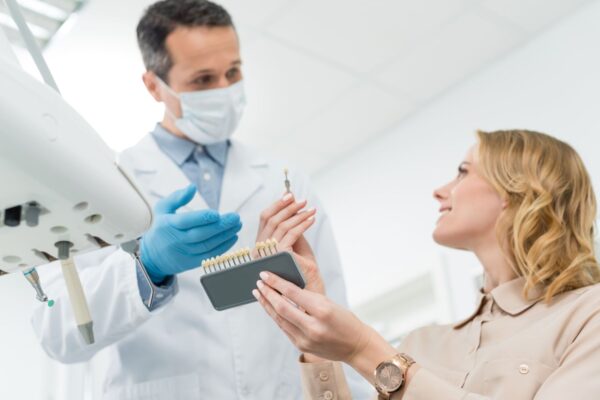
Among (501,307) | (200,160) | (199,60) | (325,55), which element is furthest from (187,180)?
(325,55)

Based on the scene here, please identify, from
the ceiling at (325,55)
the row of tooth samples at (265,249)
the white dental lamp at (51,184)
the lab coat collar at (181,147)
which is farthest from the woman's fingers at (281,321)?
the ceiling at (325,55)

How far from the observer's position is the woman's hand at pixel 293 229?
54.5 inches

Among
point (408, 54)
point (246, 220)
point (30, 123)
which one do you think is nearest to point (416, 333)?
point (246, 220)

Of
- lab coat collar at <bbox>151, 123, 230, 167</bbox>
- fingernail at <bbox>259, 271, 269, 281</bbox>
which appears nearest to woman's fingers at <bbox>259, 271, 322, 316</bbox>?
fingernail at <bbox>259, 271, 269, 281</bbox>

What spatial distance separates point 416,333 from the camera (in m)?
1.63

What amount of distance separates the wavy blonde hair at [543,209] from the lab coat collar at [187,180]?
590 millimetres

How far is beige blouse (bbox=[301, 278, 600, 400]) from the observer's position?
1.15 metres

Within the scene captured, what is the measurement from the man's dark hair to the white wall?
1.75 metres

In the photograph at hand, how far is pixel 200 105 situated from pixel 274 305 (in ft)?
3.03

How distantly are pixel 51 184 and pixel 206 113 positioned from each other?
4.12ft

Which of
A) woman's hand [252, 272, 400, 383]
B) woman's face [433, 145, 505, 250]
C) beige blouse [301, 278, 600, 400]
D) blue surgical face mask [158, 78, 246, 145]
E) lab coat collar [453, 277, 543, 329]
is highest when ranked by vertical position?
blue surgical face mask [158, 78, 246, 145]

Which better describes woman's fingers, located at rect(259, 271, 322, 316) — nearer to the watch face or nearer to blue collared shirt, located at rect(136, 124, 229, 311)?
the watch face

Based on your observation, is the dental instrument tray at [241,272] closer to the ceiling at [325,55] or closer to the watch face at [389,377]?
the watch face at [389,377]

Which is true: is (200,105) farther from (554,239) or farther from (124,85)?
(124,85)
